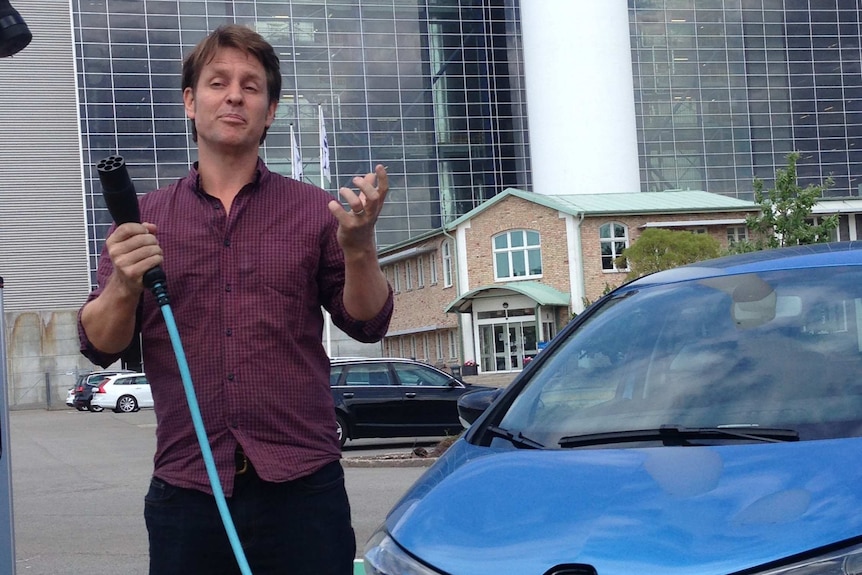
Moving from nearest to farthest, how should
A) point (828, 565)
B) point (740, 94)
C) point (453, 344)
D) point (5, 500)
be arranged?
point (828, 565), point (5, 500), point (453, 344), point (740, 94)

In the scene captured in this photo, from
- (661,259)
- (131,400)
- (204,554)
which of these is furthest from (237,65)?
(131,400)

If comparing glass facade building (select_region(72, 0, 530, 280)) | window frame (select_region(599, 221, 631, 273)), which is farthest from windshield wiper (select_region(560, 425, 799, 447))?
glass facade building (select_region(72, 0, 530, 280))

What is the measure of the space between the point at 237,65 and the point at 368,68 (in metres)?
68.0

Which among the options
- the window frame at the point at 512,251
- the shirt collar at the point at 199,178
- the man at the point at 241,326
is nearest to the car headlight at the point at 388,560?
the man at the point at 241,326

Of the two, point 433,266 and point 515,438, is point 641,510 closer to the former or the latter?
point 515,438

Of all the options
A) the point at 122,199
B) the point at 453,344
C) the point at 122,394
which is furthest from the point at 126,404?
the point at 122,199

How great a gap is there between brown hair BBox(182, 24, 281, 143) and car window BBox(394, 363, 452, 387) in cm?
1750

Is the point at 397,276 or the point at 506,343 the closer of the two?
the point at 506,343

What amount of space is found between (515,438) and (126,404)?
137ft

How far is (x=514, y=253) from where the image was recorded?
51.1 meters

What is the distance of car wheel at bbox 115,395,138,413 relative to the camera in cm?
4372

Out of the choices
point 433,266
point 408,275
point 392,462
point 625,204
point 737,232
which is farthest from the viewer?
point 408,275

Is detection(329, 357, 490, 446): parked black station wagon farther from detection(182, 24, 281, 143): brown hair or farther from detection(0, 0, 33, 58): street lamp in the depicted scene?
detection(182, 24, 281, 143): brown hair

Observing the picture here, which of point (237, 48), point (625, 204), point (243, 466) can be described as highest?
point (625, 204)
